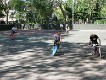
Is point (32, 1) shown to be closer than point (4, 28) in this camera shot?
No

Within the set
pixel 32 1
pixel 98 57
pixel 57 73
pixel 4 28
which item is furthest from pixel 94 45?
pixel 32 1

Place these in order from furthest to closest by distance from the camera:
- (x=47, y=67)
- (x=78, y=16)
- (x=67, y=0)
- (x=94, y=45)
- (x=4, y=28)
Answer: (x=67, y=0) < (x=78, y=16) < (x=4, y=28) < (x=94, y=45) < (x=47, y=67)

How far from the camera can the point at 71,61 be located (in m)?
15.0

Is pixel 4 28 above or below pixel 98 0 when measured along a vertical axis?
below

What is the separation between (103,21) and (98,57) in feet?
157

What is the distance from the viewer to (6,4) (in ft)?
223

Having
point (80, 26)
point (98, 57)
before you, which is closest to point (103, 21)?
point (80, 26)

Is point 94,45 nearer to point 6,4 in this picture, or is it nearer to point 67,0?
point 6,4

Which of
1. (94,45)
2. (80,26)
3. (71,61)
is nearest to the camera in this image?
(71,61)

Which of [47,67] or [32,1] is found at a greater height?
[32,1]

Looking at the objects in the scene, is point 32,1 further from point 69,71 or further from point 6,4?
point 69,71

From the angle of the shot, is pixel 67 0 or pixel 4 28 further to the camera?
pixel 67 0

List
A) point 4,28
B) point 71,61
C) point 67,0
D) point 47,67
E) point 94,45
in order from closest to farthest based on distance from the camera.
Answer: point 47,67 < point 71,61 < point 94,45 < point 4,28 < point 67,0

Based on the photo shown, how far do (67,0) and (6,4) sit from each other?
1638cm
